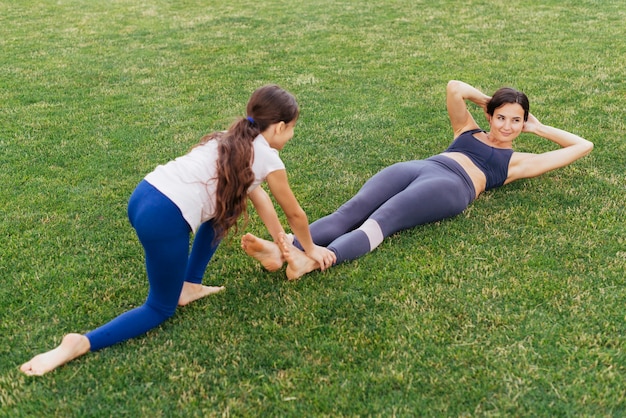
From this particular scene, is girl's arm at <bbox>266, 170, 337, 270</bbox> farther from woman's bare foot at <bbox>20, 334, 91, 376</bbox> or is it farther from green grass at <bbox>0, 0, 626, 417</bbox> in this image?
woman's bare foot at <bbox>20, 334, 91, 376</bbox>

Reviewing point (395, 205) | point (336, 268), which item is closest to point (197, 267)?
point (336, 268)

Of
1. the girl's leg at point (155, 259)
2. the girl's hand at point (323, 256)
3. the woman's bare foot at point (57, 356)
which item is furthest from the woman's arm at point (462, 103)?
the woman's bare foot at point (57, 356)

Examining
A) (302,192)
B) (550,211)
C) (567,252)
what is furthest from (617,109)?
(302,192)

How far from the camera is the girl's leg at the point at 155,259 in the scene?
2992mm

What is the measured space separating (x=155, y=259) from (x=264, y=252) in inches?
32.9

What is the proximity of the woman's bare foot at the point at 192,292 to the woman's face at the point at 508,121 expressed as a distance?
2659 millimetres

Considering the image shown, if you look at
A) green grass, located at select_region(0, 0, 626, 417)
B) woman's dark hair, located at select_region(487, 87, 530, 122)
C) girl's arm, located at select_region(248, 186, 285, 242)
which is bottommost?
green grass, located at select_region(0, 0, 626, 417)

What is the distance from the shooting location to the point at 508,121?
4.71m

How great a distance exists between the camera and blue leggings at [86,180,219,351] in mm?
2994

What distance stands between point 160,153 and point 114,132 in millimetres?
916

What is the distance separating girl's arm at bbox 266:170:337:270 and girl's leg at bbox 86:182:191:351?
0.52 meters

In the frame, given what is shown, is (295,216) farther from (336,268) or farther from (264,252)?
(336,268)

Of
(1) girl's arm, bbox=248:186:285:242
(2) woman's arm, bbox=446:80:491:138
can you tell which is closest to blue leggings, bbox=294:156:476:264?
(1) girl's arm, bbox=248:186:285:242

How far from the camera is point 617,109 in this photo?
257 inches
